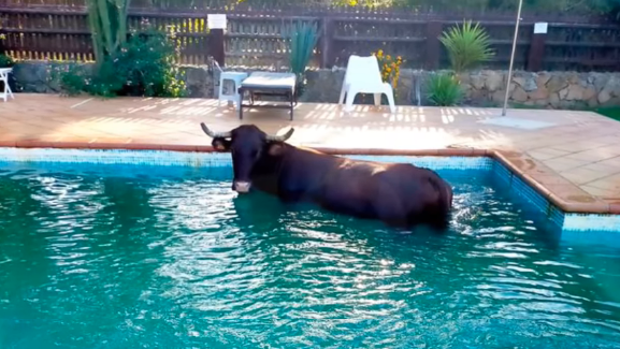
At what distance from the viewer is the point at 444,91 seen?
9430 mm

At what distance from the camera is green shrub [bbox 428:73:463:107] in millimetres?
9430

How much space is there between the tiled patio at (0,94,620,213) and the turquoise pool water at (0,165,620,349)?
729mm

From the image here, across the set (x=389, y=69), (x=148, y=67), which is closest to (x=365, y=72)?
(x=389, y=69)

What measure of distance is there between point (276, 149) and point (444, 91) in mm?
5428

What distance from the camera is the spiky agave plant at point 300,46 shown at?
909cm

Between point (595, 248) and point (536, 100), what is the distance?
6759mm

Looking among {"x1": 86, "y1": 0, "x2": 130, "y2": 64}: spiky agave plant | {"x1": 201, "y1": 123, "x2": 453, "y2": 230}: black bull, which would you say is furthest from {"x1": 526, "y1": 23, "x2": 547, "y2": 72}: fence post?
{"x1": 86, "y1": 0, "x2": 130, "y2": 64}: spiky agave plant

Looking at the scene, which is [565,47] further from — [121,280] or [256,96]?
[121,280]

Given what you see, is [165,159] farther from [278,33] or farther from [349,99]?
[278,33]

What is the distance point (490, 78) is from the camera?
10.2 metres

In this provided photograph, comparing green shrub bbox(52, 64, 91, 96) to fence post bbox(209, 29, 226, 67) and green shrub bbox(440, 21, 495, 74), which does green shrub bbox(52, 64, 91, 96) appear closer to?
fence post bbox(209, 29, 226, 67)

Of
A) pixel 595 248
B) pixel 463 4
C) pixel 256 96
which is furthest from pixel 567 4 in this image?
pixel 595 248

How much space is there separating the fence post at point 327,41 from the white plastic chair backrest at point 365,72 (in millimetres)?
1811

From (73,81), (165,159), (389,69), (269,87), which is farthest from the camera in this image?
(389,69)
